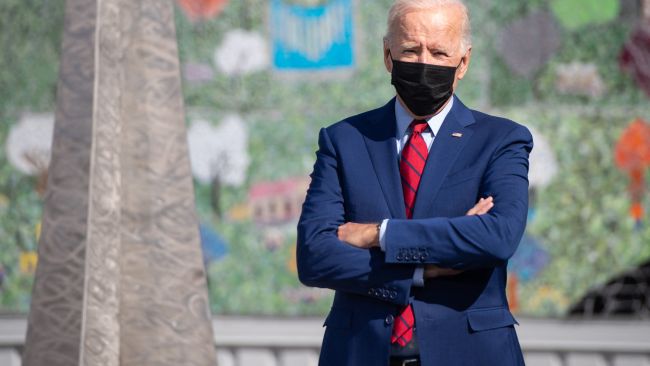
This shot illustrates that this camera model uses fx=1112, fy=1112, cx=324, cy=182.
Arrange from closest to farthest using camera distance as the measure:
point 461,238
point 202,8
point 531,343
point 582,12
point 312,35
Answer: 1. point 461,238
2. point 531,343
3. point 582,12
4. point 312,35
5. point 202,8

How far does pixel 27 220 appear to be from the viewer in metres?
4.99

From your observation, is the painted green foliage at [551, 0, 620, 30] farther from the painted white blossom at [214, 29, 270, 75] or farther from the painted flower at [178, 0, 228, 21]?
the painted flower at [178, 0, 228, 21]

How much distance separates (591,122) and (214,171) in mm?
1624

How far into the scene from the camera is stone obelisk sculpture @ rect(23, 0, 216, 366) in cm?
291

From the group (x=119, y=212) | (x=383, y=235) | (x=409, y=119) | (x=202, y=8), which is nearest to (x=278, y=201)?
(x=202, y=8)

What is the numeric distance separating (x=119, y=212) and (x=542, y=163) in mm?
2211

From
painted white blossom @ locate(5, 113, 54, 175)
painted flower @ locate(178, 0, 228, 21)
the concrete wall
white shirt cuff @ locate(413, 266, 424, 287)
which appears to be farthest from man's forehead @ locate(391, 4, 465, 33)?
painted white blossom @ locate(5, 113, 54, 175)

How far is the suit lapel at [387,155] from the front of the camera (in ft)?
8.09

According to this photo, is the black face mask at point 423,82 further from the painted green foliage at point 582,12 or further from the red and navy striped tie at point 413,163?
the painted green foliage at point 582,12

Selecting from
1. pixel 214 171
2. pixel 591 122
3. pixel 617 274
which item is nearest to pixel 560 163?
pixel 591 122

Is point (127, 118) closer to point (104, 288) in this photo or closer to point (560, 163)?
point (104, 288)

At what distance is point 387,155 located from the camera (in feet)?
8.21

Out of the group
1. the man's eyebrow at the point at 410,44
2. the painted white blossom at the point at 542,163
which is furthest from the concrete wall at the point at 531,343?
the man's eyebrow at the point at 410,44

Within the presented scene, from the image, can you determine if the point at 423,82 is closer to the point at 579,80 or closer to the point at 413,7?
the point at 413,7
